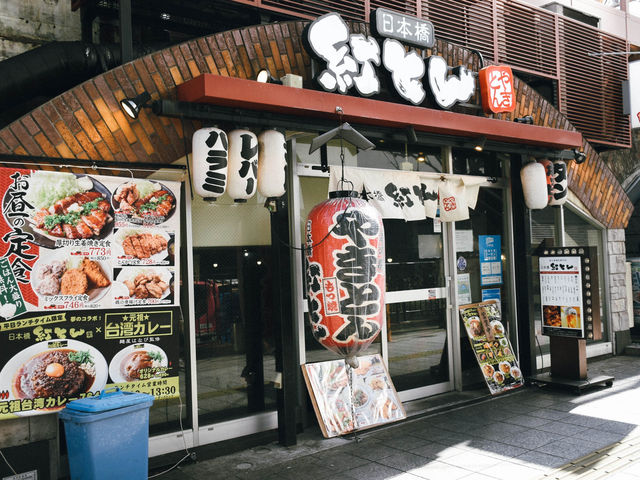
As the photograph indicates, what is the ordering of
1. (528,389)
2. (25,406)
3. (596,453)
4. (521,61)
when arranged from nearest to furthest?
(25,406)
(596,453)
(528,389)
(521,61)

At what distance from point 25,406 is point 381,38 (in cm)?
690

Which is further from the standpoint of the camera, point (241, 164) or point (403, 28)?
point (403, 28)

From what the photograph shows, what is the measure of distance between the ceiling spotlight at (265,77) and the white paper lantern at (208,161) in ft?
3.57

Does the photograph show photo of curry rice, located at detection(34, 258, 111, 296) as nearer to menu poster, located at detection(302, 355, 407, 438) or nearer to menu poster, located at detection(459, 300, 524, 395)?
menu poster, located at detection(302, 355, 407, 438)

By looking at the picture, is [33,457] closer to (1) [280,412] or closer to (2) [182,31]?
(1) [280,412]

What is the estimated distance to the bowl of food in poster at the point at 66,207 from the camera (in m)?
5.92

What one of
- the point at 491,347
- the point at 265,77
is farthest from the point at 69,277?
the point at 491,347

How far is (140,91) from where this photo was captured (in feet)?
21.9

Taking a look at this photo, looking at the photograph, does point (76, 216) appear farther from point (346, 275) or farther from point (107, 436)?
point (346, 275)

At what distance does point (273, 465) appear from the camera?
6914mm

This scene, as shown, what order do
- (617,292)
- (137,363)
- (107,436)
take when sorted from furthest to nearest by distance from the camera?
(617,292)
(137,363)
(107,436)

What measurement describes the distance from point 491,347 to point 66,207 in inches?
297

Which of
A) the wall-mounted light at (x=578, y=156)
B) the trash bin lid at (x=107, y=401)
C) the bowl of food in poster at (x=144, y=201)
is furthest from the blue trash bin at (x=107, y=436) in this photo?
the wall-mounted light at (x=578, y=156)

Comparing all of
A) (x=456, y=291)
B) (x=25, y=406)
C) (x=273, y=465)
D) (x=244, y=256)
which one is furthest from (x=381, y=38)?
(x=25, y=406)
